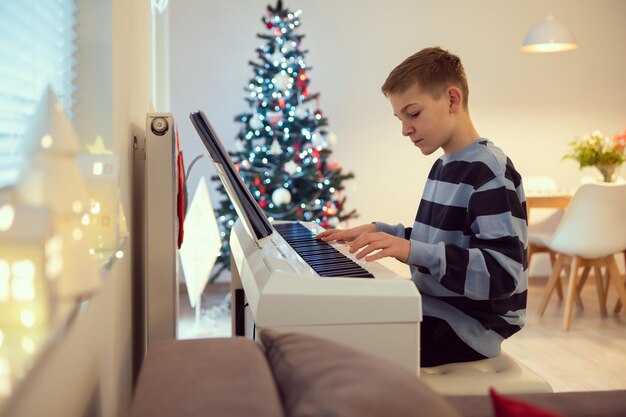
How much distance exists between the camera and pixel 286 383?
2.85 feet

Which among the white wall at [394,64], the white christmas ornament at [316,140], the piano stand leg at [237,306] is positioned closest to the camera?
the piano stand leg at [237,306]

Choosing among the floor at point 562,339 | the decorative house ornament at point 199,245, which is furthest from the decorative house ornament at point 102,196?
the decorative house ornament at point 199,245

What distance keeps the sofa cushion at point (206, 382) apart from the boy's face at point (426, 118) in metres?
1.08

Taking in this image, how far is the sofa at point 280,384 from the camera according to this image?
2.44 feet

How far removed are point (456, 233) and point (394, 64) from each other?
4.59 metres

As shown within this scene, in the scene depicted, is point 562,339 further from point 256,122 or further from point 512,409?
point 512,409

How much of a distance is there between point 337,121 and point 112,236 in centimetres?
499

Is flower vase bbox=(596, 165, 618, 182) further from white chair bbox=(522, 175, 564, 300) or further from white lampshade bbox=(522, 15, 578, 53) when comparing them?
white lampshade bbox=(522, 15, 578, 53)

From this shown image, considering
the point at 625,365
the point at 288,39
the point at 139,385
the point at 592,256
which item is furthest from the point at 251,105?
the point at 139,385

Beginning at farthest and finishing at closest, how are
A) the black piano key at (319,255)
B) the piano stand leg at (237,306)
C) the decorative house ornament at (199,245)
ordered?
1. the decorative house ornament at (199,245)
2. the piano stand leg at (237,306)
3. the black piano key at (319,255)

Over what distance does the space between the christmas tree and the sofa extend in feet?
13.4

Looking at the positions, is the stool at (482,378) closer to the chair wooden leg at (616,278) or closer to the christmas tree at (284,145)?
the christmas tree at (284,145)

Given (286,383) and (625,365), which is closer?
(286,383)

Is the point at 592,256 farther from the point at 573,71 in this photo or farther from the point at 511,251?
the point at 511,251
